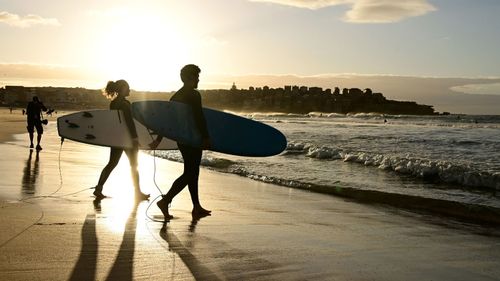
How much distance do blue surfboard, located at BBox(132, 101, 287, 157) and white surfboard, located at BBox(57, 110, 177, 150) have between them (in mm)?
1098

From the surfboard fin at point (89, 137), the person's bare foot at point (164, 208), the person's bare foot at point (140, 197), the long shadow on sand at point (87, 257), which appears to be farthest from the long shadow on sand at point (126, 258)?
the surfboard fin at point (89, 137)

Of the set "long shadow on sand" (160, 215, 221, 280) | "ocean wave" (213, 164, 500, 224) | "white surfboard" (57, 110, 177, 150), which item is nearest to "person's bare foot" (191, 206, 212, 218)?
"long shadow on sand" (160, 215, 221, 280)

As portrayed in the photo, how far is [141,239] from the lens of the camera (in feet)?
16.1

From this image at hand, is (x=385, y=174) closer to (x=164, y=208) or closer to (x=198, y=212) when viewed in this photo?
(x=198, y=212)

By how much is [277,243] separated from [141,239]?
1.23 m

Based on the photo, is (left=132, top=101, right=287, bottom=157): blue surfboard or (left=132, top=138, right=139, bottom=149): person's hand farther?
(left=132, top=138, right=139, bottom=149): person's hand

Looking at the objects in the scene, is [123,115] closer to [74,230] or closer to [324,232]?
[74,230]

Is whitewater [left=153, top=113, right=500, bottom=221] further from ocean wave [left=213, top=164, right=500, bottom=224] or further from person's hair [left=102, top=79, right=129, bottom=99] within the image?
person's hair [left=102, top=79, right=129, bottom=99]

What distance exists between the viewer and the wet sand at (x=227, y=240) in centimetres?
402

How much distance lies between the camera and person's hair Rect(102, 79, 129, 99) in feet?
23.6

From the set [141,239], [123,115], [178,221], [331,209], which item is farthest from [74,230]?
[331,209]

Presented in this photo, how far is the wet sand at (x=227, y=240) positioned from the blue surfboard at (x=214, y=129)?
0.81 metres

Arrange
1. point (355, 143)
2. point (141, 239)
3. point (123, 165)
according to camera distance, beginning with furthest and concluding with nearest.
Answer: point (355, 143), point (123, 165), point (141, 239)

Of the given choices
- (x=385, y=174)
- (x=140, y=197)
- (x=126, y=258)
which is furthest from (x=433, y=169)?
(x=126, y=258)
